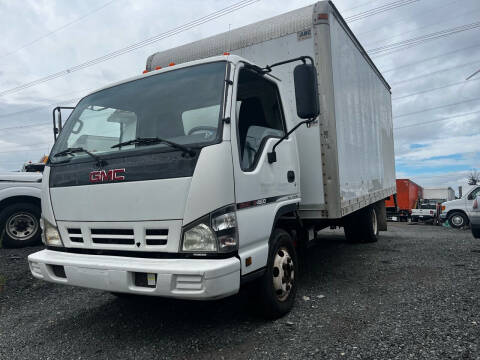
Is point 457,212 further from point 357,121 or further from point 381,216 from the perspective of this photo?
point 357,121

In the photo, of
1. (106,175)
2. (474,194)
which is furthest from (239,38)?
(474,194)

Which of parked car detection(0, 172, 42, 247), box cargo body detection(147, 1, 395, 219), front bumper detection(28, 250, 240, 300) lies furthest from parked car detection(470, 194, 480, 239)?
parked car detection(0, 172, 42, 247)

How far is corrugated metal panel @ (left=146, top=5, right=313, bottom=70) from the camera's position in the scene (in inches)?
170

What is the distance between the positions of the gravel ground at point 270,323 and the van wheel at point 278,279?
145mm

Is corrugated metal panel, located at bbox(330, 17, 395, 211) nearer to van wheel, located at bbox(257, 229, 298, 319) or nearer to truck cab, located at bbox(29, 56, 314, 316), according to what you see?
van wheel, located at bbox(257, 229, 298, 319)

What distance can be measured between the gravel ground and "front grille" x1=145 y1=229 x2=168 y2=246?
93 centimetres

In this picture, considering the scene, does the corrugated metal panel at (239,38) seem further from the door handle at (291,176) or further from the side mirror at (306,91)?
the door handle at (291,176)

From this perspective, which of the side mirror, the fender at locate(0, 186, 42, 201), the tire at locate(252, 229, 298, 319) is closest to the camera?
the side mirror

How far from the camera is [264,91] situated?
3.82 meters

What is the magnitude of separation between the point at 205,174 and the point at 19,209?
5.73m

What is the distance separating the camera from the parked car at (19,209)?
6809 mm

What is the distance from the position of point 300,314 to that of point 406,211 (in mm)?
22395

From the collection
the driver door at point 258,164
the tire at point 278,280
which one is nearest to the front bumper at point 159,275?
the driver door at point 258,164

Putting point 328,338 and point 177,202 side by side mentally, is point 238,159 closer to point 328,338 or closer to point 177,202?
point 177,202
